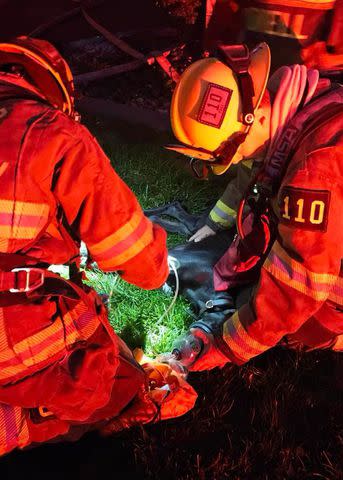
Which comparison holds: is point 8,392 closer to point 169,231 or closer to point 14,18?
point 169,231

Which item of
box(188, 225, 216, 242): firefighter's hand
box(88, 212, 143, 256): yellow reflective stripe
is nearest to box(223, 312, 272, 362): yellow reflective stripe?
box(88, 212, 143, 256): yellow reflective stripe

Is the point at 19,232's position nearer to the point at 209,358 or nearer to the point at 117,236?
the point at 117,236

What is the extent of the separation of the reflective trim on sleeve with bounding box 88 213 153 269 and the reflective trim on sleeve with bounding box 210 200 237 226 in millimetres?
1958

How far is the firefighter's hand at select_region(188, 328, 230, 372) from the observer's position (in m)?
3.27

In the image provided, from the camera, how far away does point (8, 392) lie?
2.40 metres

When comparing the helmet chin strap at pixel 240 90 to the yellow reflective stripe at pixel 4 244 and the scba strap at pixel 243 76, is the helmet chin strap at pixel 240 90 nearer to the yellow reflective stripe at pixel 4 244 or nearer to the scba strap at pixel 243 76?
the scba strap at pixel 243 76

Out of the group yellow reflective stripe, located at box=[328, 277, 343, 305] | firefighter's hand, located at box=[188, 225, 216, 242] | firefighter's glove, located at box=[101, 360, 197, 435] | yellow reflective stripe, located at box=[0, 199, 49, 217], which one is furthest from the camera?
firefighter's hand, located at box=[188, 225, 216, 242]

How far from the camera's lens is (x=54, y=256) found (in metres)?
2.34

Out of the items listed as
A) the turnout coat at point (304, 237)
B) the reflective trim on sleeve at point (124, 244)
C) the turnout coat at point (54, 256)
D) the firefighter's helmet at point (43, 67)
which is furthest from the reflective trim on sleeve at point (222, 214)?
the firefighter's helmet at point (43, 67)

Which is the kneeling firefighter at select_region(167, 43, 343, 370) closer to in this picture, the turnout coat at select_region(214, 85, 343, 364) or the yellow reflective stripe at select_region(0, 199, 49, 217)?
the turnout coat at select_region(214, 85, 343, 364)

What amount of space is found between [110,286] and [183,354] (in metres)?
0.90

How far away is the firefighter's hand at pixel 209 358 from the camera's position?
10.7 feet

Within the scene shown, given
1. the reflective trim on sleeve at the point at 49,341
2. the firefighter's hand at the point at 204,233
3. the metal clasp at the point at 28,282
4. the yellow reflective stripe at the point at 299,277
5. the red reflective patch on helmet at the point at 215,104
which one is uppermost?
the red reflective patch on helmet at the point at 215,104

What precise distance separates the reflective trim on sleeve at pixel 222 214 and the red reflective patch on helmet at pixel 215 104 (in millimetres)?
1512
